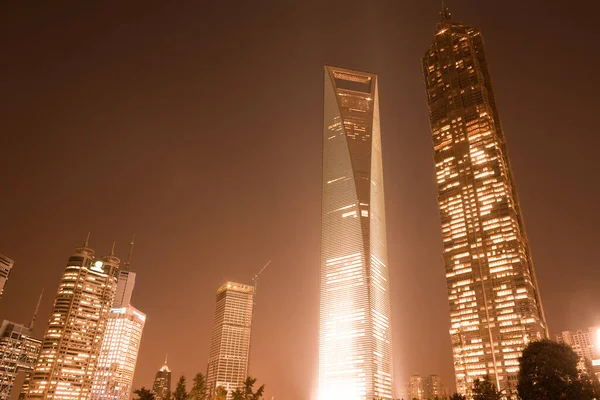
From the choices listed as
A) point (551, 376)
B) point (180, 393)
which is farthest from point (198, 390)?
point (551, 376)

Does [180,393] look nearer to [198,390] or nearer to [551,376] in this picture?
[198,390]

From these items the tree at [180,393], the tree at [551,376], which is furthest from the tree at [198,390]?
the tree at [551,376]

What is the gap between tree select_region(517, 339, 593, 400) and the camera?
78.5 meters

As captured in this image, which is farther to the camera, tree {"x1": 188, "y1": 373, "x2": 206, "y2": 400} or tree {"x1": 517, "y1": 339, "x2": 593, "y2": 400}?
tree {"x1": 188, "y1": 373, "x2": 206, "y2": 400}

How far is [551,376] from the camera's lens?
8131cm

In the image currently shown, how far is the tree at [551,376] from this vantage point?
258 feet

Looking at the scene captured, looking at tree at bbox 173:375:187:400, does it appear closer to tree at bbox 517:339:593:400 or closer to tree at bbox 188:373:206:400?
tree at bbox 188:373:206:400

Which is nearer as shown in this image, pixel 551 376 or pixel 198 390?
pixel 551 376

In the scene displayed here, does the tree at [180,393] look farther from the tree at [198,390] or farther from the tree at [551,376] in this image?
the tree at [551,376]

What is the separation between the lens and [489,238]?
641 feet

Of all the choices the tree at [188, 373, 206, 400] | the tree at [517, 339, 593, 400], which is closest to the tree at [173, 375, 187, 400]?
the tree at [188, 373, 206, 400]

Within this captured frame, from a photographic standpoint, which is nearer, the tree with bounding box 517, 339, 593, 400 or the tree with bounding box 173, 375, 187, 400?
the tree with bounding box 517, 339, 593, 400

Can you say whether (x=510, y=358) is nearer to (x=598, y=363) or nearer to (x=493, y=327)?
(x=493, y=327)

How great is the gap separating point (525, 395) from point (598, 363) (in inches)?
Result: 2250
